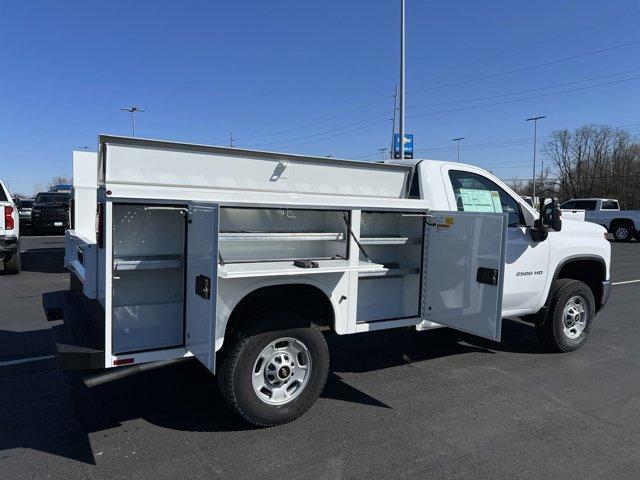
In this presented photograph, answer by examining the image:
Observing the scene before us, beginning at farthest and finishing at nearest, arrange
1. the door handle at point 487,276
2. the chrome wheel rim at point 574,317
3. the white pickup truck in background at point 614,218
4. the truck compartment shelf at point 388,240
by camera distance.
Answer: the white pickup truck in background at point 614,218
the chrome wheel rim at point 574,317
the truck compartment shelf at point 388,240
the door handle at point 487,276

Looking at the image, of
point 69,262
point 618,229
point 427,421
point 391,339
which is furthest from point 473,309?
point 618,229

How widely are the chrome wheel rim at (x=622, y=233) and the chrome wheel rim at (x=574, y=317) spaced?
24.6 metres

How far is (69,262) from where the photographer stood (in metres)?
5.03

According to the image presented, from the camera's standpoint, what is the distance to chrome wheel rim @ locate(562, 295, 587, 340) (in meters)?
6.00

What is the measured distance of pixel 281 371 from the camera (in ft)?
13.1

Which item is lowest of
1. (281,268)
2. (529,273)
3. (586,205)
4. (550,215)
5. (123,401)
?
(123,401)

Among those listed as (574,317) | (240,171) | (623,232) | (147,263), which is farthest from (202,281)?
(623,232)

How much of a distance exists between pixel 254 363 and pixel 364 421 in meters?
1.04

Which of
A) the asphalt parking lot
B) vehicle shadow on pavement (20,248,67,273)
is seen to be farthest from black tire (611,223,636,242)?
vehicle shadow on pavement (20,248,67,273)

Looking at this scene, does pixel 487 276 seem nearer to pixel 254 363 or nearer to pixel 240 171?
pixel 254 363

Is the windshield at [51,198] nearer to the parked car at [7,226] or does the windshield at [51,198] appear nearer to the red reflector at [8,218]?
the parked car at [7,226]

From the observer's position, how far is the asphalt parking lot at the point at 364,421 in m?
3.42

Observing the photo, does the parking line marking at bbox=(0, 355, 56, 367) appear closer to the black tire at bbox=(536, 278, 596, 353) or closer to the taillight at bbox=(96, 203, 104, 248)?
the taillight at bbox=(96, 203, 104, 248)

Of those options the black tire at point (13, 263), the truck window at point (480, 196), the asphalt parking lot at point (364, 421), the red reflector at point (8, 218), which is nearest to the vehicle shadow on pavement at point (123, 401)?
the asphalt parking lot at point (364, 421)
